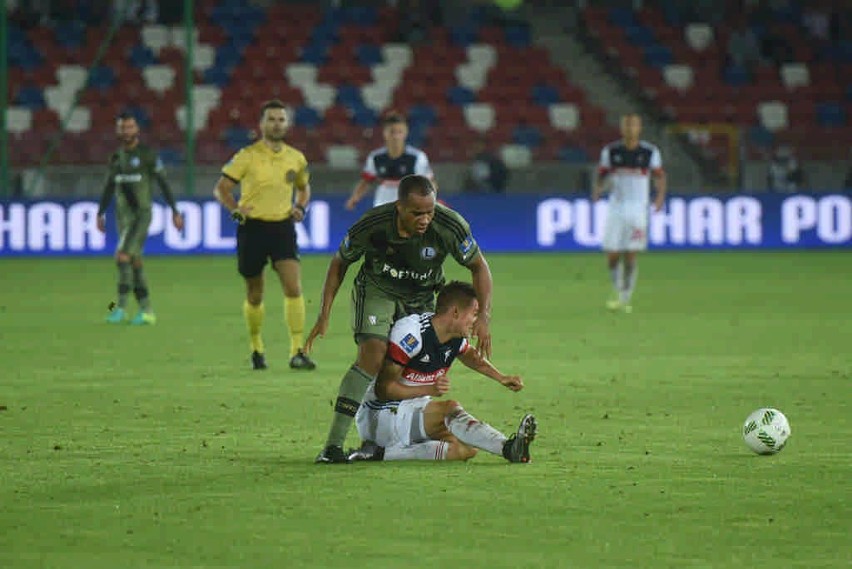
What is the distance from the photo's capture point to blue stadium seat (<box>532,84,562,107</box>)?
123ft

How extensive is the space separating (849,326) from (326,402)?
25.6 ft

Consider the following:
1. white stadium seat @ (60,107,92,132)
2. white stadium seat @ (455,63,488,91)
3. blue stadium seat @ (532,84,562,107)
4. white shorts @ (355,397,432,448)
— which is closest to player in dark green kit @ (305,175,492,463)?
white shorts @ (355,397,432,448)

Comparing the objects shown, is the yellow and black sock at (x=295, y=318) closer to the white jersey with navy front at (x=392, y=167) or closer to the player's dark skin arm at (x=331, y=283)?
the player's dark skin arm at (x=331, y=283)

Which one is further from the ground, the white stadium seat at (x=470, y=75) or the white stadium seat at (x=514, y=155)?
the white stadium seat at (x=470, y=75)

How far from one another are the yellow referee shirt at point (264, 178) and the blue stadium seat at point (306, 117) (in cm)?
2110

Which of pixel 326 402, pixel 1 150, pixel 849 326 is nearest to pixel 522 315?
pixel 849 326

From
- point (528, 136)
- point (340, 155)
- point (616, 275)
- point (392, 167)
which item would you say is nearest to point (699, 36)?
point (528, 136)

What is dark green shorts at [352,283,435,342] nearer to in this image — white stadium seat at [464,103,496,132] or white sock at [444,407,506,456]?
white sock at [444,407,506,456]

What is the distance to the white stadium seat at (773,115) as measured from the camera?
124 ft

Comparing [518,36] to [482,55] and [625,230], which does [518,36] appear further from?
[625,230]

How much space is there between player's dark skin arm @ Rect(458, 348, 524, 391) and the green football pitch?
43cm

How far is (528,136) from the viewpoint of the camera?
35594mm

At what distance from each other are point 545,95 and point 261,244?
23.7 meters

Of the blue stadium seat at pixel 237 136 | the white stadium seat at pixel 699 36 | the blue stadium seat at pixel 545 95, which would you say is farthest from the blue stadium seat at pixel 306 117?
the white stadium seat at pixel 699 36
